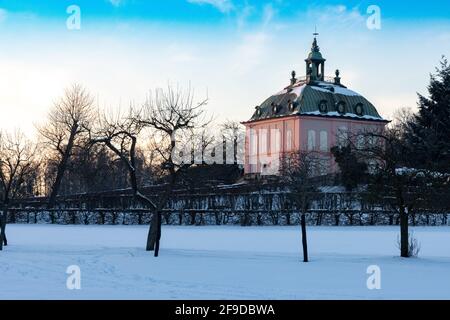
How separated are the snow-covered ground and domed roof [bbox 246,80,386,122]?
139ft

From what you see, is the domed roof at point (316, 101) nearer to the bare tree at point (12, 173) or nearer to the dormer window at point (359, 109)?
the dormer window at point (359, 109)

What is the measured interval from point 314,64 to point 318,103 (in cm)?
645

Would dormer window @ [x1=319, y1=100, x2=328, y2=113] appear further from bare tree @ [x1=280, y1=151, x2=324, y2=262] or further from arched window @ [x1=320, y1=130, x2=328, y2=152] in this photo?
bare tree @ [x1=280, y1=151, x2=324, y2=262]

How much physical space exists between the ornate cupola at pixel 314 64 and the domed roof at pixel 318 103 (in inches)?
52.5

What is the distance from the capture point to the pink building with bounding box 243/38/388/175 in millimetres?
77688

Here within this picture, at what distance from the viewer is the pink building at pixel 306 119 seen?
7769cm

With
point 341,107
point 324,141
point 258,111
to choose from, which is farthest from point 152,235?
point 258,111

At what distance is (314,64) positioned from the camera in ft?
275

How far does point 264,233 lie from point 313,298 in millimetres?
22881
